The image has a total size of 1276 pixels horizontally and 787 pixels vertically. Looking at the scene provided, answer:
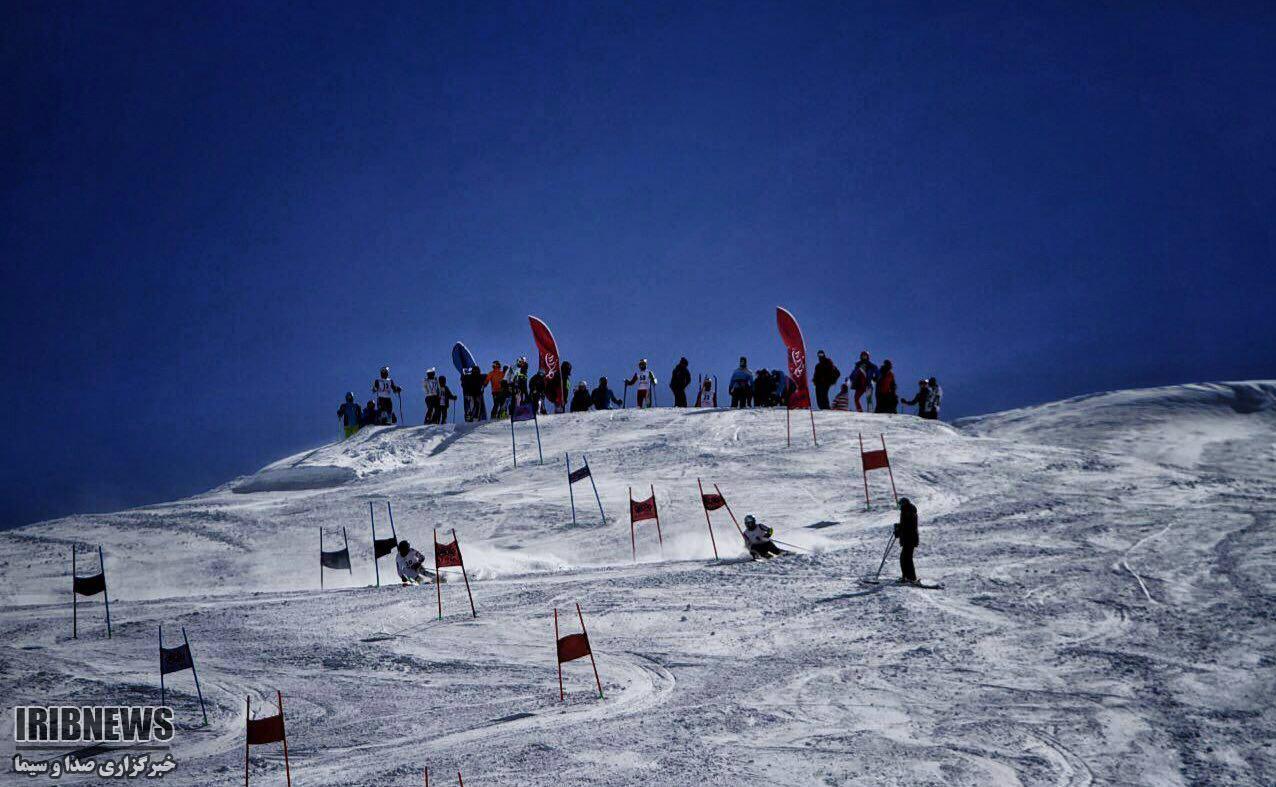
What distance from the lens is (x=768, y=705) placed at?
30.6 feet

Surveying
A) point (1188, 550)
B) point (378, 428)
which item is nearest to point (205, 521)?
point (378, 428)

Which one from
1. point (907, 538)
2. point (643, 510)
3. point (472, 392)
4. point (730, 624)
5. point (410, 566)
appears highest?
point (472, 392)

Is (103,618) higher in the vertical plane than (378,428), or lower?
lower

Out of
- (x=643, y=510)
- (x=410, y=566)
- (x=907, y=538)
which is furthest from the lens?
(x=643, y=510)

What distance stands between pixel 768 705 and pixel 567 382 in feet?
73.8

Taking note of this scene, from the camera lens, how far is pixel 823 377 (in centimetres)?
2891

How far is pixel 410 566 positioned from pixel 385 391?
15.8 meters

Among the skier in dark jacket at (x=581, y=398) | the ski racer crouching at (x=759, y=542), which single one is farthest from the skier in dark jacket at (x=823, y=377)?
the ski racer crouching at (x=759, y=542)

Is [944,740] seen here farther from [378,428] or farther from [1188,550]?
[378,428]

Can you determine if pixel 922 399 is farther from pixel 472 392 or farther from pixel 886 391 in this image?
pixel 472 392

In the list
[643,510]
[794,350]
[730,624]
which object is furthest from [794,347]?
[730,624]

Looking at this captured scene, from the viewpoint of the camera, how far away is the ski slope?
8.22 meters

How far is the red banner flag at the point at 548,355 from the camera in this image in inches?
1161

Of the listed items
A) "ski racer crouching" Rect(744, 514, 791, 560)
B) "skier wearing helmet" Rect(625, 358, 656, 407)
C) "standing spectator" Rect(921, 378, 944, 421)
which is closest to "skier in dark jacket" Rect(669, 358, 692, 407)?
"skier wearing helmet" Rect(625, 358, 656, 407)
